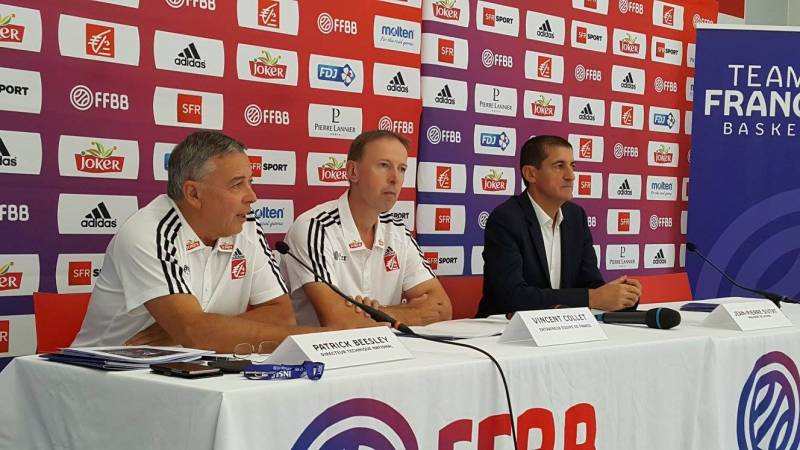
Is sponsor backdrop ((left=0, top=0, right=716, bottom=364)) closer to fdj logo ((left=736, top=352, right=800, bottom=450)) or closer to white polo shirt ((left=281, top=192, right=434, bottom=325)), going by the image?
white polo shirt ((left=281, top=192, right=434, bottom=325))

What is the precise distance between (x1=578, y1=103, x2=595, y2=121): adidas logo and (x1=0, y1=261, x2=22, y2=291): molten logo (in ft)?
10.5

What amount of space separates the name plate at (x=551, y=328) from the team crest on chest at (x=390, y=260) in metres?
1.26

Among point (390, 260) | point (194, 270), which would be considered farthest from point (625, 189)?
point (194, 270)

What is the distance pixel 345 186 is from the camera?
13.7 ft

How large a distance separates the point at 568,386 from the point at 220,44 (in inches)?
88.4

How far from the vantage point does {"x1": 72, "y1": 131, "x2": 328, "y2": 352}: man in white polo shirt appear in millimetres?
2508

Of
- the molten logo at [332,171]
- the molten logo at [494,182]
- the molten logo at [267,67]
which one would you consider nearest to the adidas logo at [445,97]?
the molten logo at [494,182]

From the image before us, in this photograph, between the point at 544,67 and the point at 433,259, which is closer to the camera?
the point at 433,259

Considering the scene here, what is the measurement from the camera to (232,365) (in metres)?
1.67

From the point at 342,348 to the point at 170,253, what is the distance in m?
0.99

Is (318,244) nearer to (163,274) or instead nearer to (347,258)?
(347,258)

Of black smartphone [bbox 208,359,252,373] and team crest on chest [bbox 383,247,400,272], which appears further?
team crest on chest [bbox 383,247,400,272]

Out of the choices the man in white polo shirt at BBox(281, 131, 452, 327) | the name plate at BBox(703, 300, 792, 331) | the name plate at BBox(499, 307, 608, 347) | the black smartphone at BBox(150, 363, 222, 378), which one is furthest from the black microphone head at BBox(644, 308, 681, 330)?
the black smartphone at BBox(150, 363, 222, 378)

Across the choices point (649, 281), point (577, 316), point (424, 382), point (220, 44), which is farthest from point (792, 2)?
point (424, 382)
